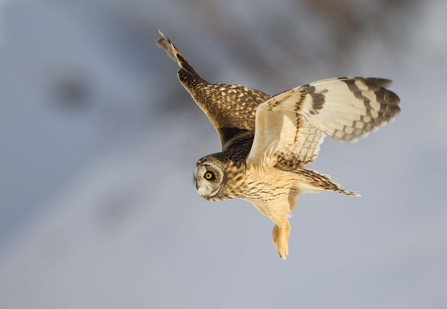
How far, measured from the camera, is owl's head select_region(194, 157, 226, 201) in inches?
67.8

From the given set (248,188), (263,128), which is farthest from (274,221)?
(263,128)

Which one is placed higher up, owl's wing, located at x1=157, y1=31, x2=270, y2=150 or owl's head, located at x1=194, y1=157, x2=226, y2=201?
owl's wing, located at x1=157, y1=31, x2=270, y2=150

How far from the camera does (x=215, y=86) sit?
2146 millimetres

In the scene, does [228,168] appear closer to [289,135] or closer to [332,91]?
[289,135]

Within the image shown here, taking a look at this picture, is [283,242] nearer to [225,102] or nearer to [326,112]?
[225,102]

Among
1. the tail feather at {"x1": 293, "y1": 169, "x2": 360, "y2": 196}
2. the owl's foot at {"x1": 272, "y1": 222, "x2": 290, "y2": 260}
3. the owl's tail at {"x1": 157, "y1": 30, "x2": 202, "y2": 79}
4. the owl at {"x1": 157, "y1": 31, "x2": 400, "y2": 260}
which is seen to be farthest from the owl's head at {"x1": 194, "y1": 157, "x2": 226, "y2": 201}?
the owl's tail at {"x1": 157, "y1": 30, "x2": 202, "y2": 79}

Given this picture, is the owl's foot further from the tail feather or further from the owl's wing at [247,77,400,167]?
the owl's wing at [247,77,400,167]

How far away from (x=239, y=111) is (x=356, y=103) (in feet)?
2.07

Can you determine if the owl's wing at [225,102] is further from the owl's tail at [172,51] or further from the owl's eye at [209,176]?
the owl's eye at [209,176]

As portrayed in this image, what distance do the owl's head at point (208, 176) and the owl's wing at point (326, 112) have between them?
0.32 feet

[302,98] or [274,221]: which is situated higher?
[302,98]

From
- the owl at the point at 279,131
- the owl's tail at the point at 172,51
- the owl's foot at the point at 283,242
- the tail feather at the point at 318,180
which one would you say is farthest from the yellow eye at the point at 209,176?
the owl's tail at the point at 172,51

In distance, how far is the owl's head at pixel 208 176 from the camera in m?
1.72

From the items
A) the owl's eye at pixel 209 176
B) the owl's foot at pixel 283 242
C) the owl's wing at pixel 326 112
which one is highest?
the owl's wing at pixel 326 112
